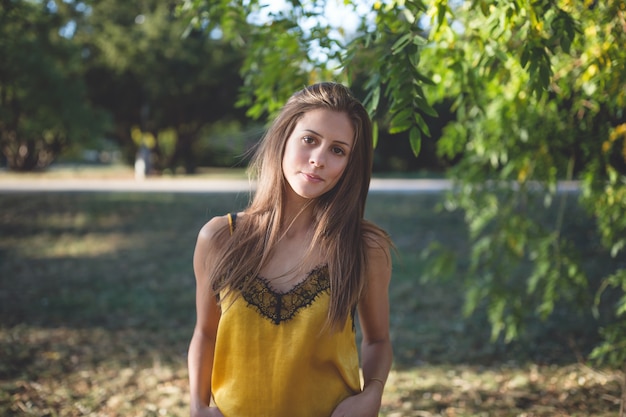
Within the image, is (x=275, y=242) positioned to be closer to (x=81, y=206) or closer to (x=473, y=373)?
(x=473, y=373)

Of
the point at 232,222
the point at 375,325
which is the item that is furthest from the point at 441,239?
the point at 232,222

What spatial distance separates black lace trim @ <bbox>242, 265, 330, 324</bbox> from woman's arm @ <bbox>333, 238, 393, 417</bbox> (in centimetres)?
19

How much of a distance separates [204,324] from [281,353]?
0.34 m

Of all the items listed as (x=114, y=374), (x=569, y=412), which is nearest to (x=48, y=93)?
(x=114, y=374)

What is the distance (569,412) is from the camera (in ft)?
12.5

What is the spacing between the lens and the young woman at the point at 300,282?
5.72 ft

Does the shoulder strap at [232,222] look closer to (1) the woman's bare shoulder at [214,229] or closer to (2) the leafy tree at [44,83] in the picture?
(1) the woman's bare shoulder at [214,229]

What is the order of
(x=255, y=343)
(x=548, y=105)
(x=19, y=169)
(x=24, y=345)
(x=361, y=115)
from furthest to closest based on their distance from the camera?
(x=19, y=169) → (x=24, y=345) → (x=548, y=105) → (x=361, y=115) → (x=255, y=343)

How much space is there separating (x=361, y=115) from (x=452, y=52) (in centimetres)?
133

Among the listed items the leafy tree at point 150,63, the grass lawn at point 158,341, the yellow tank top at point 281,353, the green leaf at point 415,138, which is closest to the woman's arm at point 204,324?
the yellow tank top at point 281,353

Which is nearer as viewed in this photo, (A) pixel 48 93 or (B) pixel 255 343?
(B) pixel 255 343

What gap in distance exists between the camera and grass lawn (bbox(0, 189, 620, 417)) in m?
4.03

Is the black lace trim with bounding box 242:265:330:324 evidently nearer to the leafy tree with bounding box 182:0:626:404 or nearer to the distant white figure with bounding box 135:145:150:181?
the leafy tree with bounding box 182:0:626:404

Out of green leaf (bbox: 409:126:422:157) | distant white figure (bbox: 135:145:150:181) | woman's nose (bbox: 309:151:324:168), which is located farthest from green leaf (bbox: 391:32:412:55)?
distant white figure (bbox: 135:145:150:181)
